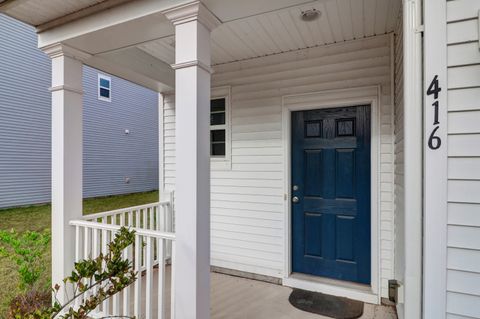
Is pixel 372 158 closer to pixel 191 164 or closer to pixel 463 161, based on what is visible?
pixel 463 161

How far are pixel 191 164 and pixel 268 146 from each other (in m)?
1.61

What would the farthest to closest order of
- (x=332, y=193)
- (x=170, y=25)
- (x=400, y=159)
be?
(x=332, y=193) → (x=400, y=159) → (x=170, y=25)

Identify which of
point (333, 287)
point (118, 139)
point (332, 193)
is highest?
point (118, 139)

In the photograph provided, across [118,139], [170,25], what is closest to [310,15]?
[170,25]

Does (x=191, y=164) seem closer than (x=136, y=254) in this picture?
Yes

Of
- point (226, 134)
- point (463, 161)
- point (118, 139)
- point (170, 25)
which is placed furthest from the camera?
point (118, 139)

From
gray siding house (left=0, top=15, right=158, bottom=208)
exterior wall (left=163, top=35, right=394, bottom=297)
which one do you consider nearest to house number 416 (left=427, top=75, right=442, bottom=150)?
exterior wall (left=163, top=35, right=394, bottom=297)

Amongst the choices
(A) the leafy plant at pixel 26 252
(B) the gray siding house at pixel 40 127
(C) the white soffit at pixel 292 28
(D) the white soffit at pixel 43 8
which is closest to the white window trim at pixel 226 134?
(C) the white soffit at pixel 292 28

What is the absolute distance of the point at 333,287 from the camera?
9.74 ft

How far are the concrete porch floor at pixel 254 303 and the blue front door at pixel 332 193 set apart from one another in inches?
14.2

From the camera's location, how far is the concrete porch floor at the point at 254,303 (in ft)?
8.63

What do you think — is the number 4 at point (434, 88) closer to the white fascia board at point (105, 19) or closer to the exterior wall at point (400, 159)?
the exterior wall at point (400, 159)

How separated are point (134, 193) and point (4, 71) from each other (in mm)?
5742

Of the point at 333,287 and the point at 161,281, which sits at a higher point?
the point at 161,281
